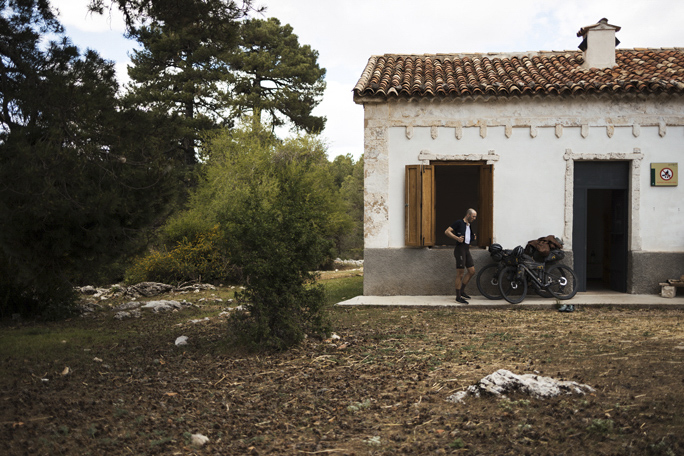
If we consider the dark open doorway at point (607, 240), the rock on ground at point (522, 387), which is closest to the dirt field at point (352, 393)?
the rock on ground at point (522, 387)

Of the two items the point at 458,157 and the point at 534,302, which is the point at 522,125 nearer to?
the point at 458,157

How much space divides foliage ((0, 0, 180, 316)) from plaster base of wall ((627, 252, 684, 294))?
8.87m

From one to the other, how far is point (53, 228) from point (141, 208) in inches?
49.0

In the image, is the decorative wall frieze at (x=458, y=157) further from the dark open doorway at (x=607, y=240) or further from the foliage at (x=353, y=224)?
the foliage at (x=353, y=224)

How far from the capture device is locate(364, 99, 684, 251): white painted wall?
1098 centimetres

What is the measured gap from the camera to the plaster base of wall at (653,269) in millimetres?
10898

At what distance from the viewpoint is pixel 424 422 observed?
4.23m

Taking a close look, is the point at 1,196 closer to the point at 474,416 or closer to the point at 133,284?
the point at 474,416

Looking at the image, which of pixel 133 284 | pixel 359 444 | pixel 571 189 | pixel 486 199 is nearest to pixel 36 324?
pixel 133 284

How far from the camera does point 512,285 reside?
10.7m

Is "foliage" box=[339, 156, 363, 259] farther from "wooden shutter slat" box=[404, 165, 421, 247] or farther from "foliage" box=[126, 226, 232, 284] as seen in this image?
"wooden shutter slat" box=[404, 165, 421, 247]

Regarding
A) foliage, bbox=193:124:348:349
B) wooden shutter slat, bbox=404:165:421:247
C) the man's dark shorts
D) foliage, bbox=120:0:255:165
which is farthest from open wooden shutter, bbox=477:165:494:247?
foliage, bbox=120:0:255:165

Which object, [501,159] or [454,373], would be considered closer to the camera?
[454,373]

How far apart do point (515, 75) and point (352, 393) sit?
8.96 m
